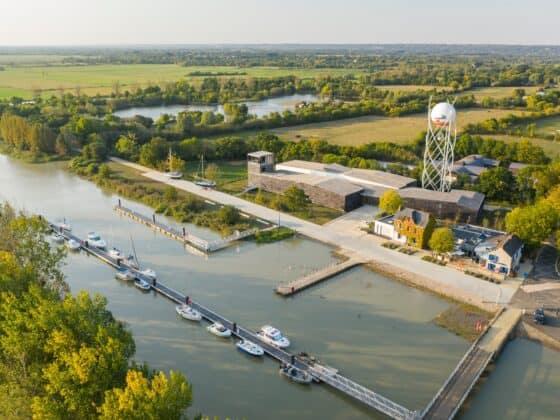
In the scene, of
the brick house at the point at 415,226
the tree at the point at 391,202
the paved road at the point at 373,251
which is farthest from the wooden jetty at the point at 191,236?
the brick house at the point at 415,226

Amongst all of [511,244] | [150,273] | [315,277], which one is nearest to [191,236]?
[150,273]

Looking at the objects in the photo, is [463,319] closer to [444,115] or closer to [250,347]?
[250,347]

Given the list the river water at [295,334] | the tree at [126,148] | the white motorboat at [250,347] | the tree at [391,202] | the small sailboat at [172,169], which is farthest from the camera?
the tree at [126,148]

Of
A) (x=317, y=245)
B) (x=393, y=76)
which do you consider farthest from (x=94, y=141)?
(x=393, y=76)

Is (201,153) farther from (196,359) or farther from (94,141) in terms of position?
(196,359)

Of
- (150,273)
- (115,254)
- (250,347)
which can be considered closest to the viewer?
(250,347)

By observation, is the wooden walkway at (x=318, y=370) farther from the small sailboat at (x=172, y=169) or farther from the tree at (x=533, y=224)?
the small sailboat at (x=172, y=169)
